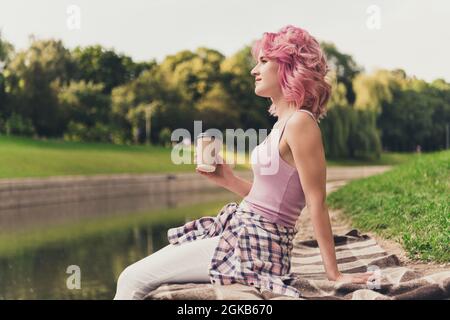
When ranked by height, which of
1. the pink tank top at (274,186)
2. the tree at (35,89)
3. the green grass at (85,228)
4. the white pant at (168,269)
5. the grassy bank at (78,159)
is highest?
the tree at (35,89)

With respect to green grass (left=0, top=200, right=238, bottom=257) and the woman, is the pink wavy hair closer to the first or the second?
the woman

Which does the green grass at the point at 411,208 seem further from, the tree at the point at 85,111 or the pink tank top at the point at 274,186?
the tree at the point at 85,111

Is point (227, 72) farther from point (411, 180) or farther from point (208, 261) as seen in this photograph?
point (208, 261)

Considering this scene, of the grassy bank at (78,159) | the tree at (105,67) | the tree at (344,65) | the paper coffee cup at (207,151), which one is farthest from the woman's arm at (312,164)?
the tree at (344,65)

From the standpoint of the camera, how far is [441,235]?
4375mm

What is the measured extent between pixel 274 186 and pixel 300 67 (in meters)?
0.42

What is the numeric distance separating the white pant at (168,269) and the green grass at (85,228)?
26.5 ft

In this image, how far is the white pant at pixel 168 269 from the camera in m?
2.41

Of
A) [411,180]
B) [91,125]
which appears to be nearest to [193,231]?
[411,180]

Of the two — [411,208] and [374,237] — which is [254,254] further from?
[411,208]

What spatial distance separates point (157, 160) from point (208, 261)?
24431mm

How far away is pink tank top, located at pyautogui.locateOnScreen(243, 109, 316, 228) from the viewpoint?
93.7 inches

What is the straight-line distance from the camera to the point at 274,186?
7.95 feet
